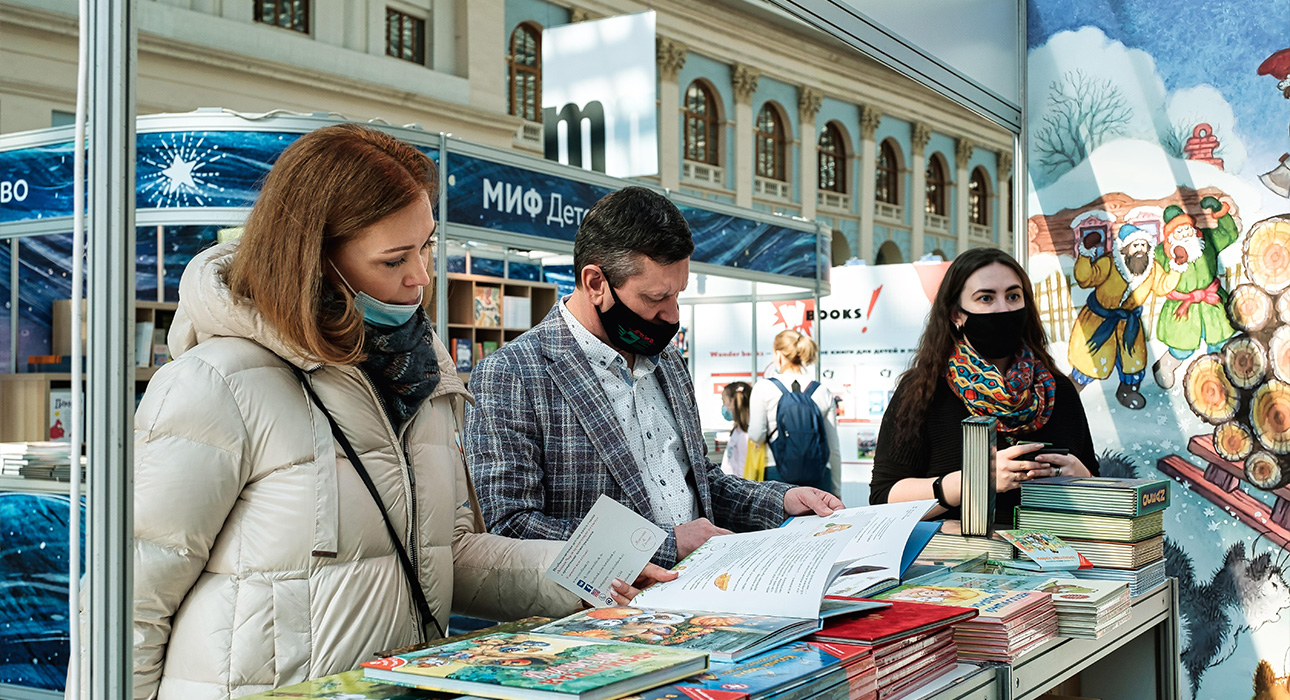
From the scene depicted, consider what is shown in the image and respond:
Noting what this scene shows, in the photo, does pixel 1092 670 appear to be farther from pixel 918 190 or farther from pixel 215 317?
pixel 918 190

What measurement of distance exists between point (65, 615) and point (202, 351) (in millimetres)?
328

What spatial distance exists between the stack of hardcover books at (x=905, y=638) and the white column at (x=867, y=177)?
2516 centimetres

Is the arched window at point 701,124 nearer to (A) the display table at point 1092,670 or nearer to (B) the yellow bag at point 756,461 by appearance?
(B) the yellow bag at point 756,461

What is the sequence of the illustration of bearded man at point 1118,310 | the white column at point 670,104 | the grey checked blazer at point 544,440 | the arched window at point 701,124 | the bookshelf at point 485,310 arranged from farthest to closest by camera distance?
1. the arched window at point 701,124
2. the white column at point 670,104
3. the bookshelf at point 485,310
4. the illustration of bearded man at point 1118,310
5. the grey checked blazer at point 544,440

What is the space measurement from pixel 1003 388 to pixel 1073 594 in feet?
3.05

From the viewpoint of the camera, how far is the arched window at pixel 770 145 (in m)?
24.0

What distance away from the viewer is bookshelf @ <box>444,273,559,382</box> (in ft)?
33.2

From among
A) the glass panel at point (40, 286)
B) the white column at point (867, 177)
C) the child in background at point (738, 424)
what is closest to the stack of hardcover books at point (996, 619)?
the glass panel at point (40, 286)

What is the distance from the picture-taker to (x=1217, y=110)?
148 inches

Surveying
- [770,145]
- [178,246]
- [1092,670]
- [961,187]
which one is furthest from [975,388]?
[961,187]

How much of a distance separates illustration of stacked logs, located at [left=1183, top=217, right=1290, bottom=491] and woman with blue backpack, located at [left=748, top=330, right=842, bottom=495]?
3.15 meters

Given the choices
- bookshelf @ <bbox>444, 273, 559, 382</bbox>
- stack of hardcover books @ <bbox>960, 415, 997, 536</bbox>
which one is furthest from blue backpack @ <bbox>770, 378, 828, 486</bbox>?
stack of hardcover books @ <bbox>960, 415, 997, 536</bbox>

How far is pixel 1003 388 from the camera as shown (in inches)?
105

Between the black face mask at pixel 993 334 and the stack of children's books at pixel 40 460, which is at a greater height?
the black face mask at pixel 993 334
